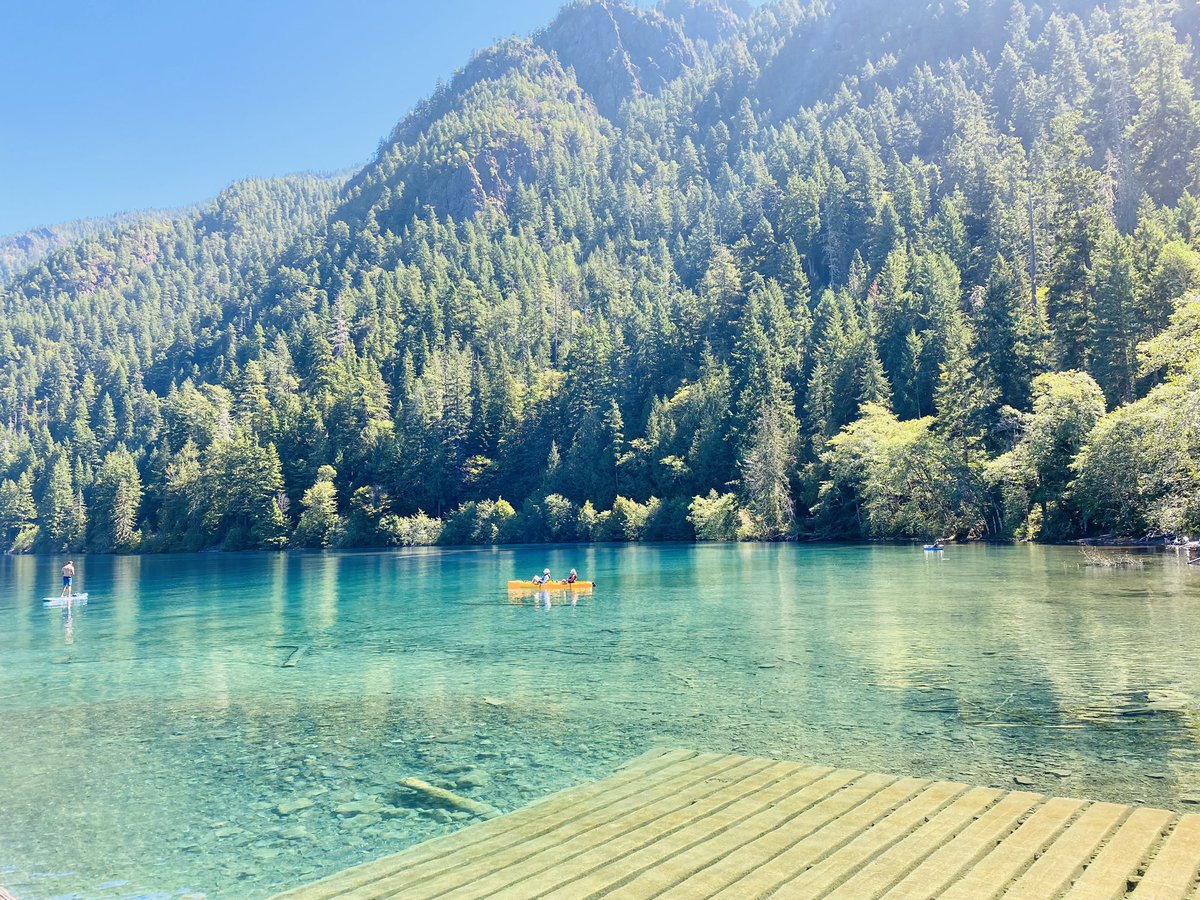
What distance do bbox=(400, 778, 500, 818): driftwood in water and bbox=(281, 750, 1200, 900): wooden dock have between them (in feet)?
5.49

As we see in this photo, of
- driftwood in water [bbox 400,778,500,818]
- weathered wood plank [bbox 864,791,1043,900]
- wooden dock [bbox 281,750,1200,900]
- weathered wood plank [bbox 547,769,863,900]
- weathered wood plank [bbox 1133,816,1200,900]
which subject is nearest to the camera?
weathered wood plank [bbox 1133,816,1200,900]

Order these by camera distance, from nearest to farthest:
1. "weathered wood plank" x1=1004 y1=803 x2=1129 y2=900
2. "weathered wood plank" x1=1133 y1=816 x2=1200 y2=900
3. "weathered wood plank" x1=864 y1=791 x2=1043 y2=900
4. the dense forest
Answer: "weathered wood plank" x1=1133 y1=816 x2=1200 y2=900, "weathered wood plank" x1=1004 y1=803 x2=1129 y2=900, "weathered wood plank" x1=864 y1=791 x2=1043 y2=900, the dense forest

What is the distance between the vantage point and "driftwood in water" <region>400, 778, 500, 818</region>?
1297cm

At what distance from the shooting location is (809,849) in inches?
349

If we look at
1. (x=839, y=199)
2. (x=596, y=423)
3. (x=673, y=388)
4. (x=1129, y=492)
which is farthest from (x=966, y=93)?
(x=1129, y=492)

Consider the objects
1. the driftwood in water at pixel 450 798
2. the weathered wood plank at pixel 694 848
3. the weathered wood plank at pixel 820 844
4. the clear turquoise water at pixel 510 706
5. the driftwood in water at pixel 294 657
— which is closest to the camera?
the weathered wood plank at pixel 820 844

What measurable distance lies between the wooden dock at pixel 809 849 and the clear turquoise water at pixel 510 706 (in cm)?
252

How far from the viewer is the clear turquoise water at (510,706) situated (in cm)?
1281

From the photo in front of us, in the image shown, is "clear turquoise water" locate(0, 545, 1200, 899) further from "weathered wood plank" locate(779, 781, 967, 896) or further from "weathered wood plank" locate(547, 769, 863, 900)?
"weathered wood plank" locate(547, 769, 863, 900)

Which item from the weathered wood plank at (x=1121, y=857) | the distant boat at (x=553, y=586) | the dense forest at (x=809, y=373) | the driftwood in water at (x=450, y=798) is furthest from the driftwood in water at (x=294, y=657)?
the dense forest at (x=809, y=373)

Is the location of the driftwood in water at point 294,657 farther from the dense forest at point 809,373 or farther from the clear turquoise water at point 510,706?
the dense forest at point 809,373

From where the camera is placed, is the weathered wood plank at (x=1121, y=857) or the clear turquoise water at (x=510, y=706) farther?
the clear turquoise water at (x=510, y=706)

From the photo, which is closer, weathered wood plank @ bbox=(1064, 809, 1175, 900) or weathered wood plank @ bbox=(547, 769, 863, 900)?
weathered wood plank @ bbox=(1064, 809, 1175, 900)

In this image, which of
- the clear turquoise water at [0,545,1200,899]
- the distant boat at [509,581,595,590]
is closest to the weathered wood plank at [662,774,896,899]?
the clear turquoise water at [0,545,1200,899]
